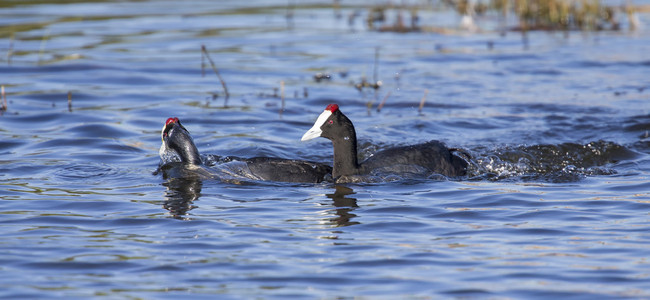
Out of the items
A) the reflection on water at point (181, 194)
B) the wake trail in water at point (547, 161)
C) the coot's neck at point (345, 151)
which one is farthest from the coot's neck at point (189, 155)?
the wake trail in water at point (547, 161)

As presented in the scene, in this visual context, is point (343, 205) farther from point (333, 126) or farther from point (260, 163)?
point (260, 163)

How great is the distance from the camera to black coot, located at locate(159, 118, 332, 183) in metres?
7.09

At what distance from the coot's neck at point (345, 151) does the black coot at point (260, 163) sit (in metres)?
0.21

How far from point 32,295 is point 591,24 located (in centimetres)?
1347

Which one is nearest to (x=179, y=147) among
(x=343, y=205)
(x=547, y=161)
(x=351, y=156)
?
(x=351, y=156)

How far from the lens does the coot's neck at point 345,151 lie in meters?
7.16

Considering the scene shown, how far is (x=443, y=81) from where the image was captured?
1185cm

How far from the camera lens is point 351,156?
7.16 metres

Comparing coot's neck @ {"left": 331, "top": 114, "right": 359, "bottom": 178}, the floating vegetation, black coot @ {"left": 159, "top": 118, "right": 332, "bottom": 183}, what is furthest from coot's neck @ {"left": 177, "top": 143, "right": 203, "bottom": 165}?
the floating vegetation

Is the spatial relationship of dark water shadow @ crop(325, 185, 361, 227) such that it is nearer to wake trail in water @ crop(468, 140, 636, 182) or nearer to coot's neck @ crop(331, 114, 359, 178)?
coot's neck @ crop(331, 114, 359, 178)

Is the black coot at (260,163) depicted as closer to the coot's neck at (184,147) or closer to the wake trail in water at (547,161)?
the coot's neck at (184,147)

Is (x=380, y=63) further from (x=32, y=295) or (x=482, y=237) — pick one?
(x=32, y=295)

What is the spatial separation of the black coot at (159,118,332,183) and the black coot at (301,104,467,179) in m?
0.21

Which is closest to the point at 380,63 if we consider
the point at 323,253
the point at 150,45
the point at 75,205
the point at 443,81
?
the point at 443,81
